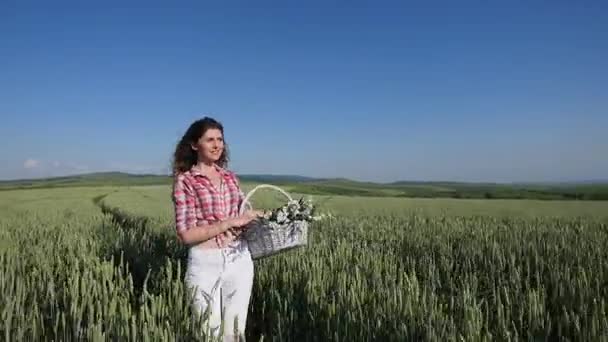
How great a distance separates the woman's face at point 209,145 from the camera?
2.93m

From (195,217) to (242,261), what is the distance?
38cm

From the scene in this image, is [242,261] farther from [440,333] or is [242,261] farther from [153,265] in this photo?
[153,265]

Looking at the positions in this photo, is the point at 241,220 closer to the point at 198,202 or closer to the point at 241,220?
the point at 241,220

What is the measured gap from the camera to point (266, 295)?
4129 mm

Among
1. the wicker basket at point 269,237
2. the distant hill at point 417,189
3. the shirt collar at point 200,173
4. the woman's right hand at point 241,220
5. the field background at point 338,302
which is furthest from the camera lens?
the distant hill at point 417,189

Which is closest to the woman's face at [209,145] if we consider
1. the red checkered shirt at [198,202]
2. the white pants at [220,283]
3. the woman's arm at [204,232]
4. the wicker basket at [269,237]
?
the red checkered shirt at [198,202]

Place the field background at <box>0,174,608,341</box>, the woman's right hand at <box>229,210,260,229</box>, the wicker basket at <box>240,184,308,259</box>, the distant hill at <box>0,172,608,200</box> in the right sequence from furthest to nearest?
the distant hill at <box>0,172,608,200</box>
the wicker basket at <box>240,184,308,259</box>
the woman's right hand at <box>229,210,260,229</box>
the field background at <box>0,174,608,341</box>

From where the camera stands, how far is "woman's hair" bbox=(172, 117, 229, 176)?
2.98 metres

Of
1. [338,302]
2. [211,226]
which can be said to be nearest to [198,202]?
[211,226]

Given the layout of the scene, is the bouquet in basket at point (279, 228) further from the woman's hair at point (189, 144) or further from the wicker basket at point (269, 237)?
the woman's hair at point (189, 144)

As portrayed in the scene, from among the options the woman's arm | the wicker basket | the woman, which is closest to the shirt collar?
the woman

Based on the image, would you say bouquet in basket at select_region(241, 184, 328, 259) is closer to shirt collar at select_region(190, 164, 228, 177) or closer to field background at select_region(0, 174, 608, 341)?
shirt collar at select_region(190, 164, 228, 177)

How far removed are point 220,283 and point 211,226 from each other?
35cm

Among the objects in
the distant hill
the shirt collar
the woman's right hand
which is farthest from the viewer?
the distant hill
